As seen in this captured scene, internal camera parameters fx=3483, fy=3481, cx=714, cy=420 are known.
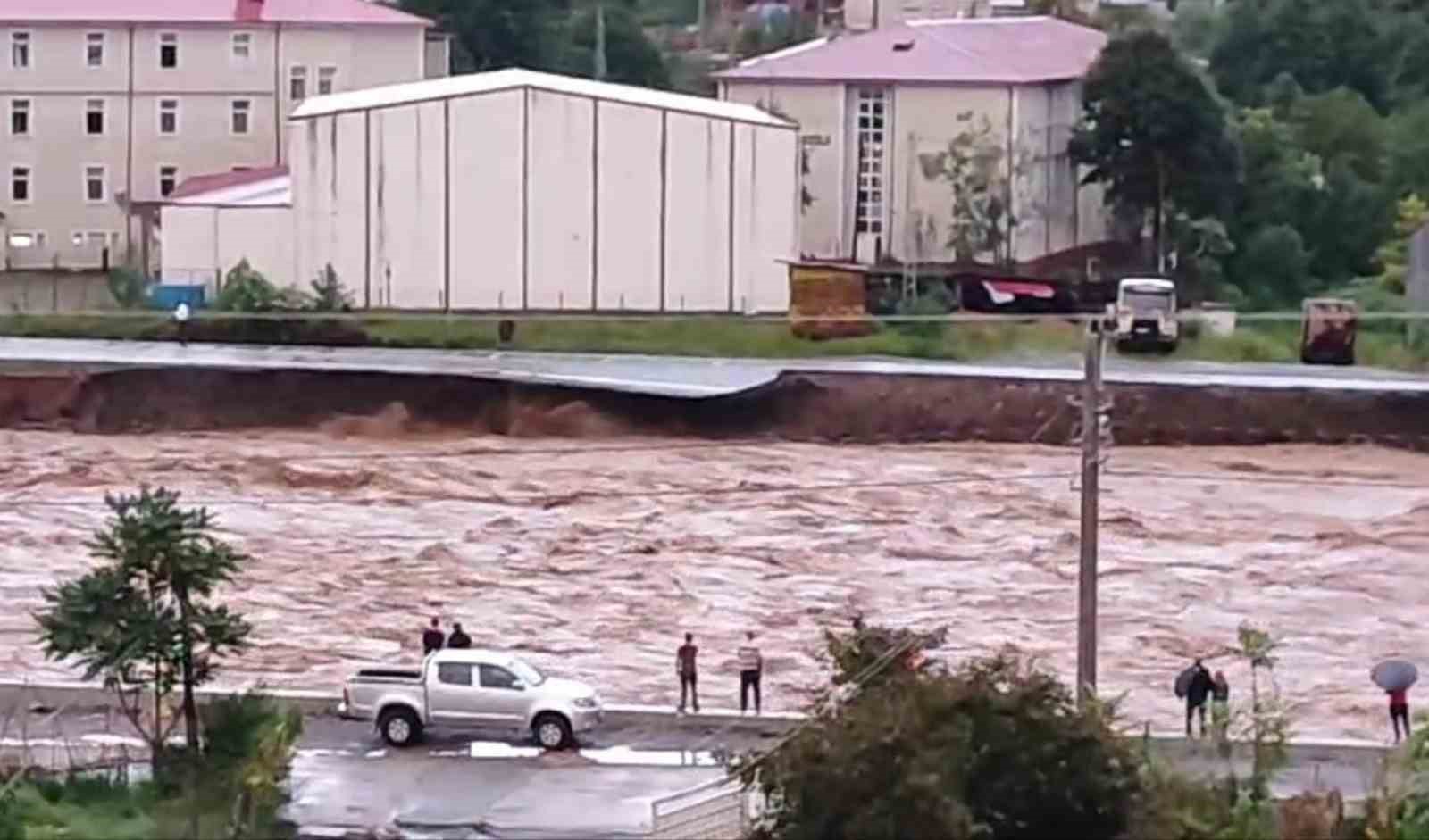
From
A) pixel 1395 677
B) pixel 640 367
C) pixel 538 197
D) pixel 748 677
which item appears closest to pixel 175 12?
pixel 538 197

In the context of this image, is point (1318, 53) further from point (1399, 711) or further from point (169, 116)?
point (1399, 711)

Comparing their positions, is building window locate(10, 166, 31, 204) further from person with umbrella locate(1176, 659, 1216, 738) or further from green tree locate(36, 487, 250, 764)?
green tree locate(36, 487, 250, 764)

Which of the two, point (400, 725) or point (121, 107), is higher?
point (121, 107)

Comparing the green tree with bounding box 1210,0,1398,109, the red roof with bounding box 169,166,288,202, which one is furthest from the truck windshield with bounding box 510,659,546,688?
the green tree with bounding box 1210,0,1398,109

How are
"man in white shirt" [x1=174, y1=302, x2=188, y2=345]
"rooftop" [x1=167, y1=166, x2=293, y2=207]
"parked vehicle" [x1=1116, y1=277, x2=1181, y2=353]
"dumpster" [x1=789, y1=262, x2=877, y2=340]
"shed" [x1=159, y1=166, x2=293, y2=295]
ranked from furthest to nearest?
"rooftop" [x1=167, y1=166, x2=293, y2=207]
"shed" [x1=159, y1=166, x2=293, y2=295]
"dumpster" [x1=789, y1=262, x2=877, y2=340]
"man in white shirt" [x1=174, y1=302, x2=188, y2=345]
"parked vehicle" [x1=1116, y1=277, x2=1181, y2=353]

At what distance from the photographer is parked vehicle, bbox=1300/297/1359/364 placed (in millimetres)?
45188

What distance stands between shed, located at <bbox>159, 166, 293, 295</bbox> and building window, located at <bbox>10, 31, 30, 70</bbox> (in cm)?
612

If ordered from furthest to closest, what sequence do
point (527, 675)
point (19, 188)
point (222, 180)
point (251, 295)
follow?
1. point (19, 188)
2. point (222, 180)
3. point (251, 295)
4. point (527, 675)

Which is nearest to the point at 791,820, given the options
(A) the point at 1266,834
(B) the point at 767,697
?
(A) the point at 1266,834

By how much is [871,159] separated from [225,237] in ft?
35.3

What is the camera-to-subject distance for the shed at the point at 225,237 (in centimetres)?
4769

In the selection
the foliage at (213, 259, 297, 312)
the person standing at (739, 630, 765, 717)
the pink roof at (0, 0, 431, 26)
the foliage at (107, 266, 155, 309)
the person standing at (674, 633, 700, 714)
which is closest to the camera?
the person standing at (674, 633, 700, 714)

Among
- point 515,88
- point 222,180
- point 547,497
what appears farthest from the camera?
point 222,180

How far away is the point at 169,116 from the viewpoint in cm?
5375
